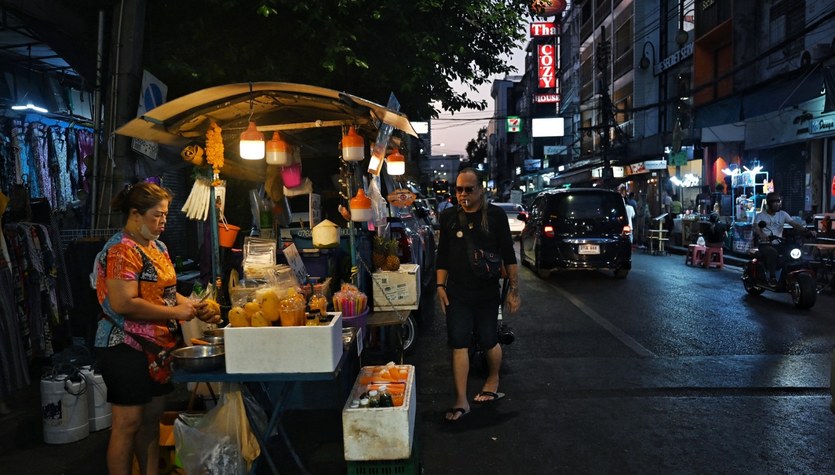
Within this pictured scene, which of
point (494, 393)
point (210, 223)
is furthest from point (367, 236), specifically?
point (494, 393)

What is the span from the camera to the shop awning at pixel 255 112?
187 inches

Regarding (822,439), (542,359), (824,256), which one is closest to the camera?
(822,439)

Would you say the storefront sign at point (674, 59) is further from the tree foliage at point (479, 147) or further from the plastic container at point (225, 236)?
the tree foliage at point (479, 147)

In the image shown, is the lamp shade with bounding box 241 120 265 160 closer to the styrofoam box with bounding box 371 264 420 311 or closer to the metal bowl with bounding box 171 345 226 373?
the styrofoam box with bounding box 371 264 420 311

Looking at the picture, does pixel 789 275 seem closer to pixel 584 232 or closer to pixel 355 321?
pixel 584 232

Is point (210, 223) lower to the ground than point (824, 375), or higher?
higher

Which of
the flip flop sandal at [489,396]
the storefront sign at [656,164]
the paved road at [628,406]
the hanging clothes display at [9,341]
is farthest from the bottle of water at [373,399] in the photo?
the storefront sign at [656,164]

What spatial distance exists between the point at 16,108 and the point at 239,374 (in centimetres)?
810

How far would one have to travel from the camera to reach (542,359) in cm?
627

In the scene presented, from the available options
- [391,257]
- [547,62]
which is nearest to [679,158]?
[391,257]

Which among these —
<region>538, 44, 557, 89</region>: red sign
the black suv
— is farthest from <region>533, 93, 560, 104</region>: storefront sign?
the black suv

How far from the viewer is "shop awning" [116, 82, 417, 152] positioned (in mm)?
4750

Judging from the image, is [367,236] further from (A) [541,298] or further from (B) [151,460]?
(A) [541,298]

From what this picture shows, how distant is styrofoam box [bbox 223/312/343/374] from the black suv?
29.9ft
